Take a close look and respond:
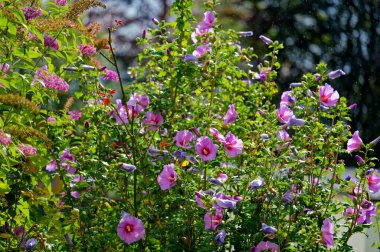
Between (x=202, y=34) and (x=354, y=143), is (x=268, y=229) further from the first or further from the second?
(x=202, y=34)

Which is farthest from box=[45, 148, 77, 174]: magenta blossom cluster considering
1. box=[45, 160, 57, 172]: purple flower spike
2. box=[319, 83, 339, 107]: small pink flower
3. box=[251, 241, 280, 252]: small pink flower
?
box=[319, 83, 339, 107]: small pink flower

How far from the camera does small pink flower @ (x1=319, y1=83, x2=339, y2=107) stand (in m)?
3.12


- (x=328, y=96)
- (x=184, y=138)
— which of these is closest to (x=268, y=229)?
(x=184, y=138)

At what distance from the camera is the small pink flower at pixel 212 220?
115 inches

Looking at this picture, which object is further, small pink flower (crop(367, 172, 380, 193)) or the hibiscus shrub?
small pink flower (crop(367, 172, 380, 193))

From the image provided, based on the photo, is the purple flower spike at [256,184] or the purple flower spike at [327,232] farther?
the purple flower spike at [327,232]

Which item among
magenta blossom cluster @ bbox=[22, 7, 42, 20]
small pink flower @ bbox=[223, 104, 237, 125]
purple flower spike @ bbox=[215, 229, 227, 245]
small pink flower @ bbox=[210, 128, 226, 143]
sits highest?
magenta blossom cluster @ bbox=[22, 7, 42, 20]

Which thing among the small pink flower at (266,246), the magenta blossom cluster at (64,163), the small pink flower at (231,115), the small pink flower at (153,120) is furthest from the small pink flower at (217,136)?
the magenta blossom cluster at (64,163)

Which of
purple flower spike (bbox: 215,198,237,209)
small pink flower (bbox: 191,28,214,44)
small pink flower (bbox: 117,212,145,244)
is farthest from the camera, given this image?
small pink flower (bbox: 191,28,214,44)

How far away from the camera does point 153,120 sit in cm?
324

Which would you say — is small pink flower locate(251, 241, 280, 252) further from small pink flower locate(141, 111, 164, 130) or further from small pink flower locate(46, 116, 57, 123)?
small pink flower locate(46, 116, 57, 123)

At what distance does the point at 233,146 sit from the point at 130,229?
1.64 ft

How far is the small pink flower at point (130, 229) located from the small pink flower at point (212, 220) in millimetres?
239

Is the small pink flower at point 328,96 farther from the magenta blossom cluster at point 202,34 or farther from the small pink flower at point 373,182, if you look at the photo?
the magenta blossom cluster at point 202,34
